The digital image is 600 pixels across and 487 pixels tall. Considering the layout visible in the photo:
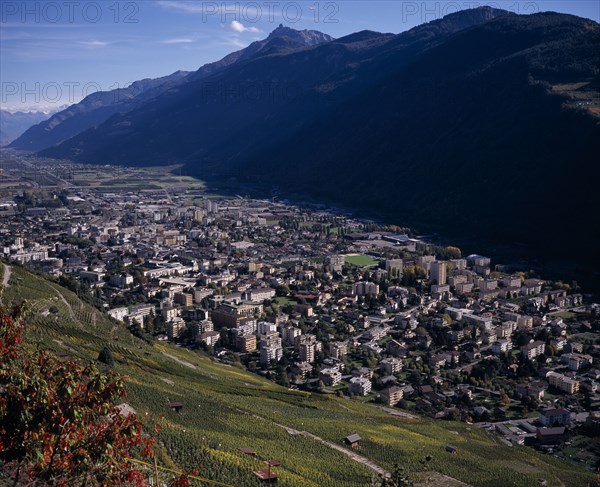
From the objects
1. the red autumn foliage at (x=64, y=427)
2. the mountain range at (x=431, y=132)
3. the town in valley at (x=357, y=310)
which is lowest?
the town in valley at (x=357, y=310)

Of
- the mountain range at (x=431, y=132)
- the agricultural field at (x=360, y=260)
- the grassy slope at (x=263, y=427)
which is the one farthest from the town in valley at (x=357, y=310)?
the mountain range at (x=431, y=132)

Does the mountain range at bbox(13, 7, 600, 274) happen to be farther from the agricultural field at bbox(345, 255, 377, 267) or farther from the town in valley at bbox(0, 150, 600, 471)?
the agricultural field at bbox(345, 255, 377, 267)

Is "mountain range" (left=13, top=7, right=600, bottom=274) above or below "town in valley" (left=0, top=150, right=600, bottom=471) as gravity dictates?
above

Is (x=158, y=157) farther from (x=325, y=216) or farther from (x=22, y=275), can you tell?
(x=22, y=275)

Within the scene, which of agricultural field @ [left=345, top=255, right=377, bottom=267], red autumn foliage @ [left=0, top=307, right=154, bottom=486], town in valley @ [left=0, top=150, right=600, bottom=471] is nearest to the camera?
red autumn foliage @ [left=0, top=307, right=154, bottom=486]

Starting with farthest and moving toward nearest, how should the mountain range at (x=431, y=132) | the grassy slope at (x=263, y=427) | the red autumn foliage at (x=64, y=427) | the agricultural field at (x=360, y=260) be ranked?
the mountain range at (x=431, y=132), the agricultural field at (x=360, y=260), the grassy slope at (x=263, y=427), the red autumn foliage at (x=64, y=427)

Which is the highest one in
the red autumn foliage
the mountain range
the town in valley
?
the mountain range

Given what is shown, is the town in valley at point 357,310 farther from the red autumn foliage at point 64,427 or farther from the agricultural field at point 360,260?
the red autumn foliage at point 64,427

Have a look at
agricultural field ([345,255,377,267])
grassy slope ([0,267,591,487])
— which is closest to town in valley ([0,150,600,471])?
agricultural field ([345,255,377,267])
